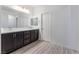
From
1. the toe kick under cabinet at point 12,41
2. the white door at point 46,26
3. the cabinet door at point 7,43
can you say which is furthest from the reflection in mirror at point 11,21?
the white door at point 46,26

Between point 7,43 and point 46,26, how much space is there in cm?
288

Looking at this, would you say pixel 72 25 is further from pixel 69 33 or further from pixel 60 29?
pixel 60 29

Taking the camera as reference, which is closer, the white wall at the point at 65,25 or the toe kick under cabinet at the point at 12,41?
the toe kick under cabinet at the point at 12,41

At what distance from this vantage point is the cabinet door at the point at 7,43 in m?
2.67

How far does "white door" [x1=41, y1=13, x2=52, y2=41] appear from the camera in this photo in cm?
498

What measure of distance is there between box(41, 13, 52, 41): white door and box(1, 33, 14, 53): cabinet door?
2525 mm

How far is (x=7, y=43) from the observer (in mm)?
2838

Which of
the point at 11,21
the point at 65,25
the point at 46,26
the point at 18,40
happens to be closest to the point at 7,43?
the point at 18,40

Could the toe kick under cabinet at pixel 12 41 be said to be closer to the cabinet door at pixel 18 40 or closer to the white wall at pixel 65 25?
the cabinet door at pixel 18 40

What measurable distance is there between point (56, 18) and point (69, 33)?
117 cm

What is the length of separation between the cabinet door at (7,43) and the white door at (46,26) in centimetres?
253

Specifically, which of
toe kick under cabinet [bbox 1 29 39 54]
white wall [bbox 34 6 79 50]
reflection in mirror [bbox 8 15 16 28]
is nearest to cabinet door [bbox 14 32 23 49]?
toe kick under cabinet [bbox 1 29 39 54]

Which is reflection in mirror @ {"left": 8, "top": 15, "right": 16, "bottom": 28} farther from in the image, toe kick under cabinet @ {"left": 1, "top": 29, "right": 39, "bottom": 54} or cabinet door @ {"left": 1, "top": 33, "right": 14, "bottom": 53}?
cabinet door @ {"left": 1, "top": 33, "right": 14, "bottom": 53}
